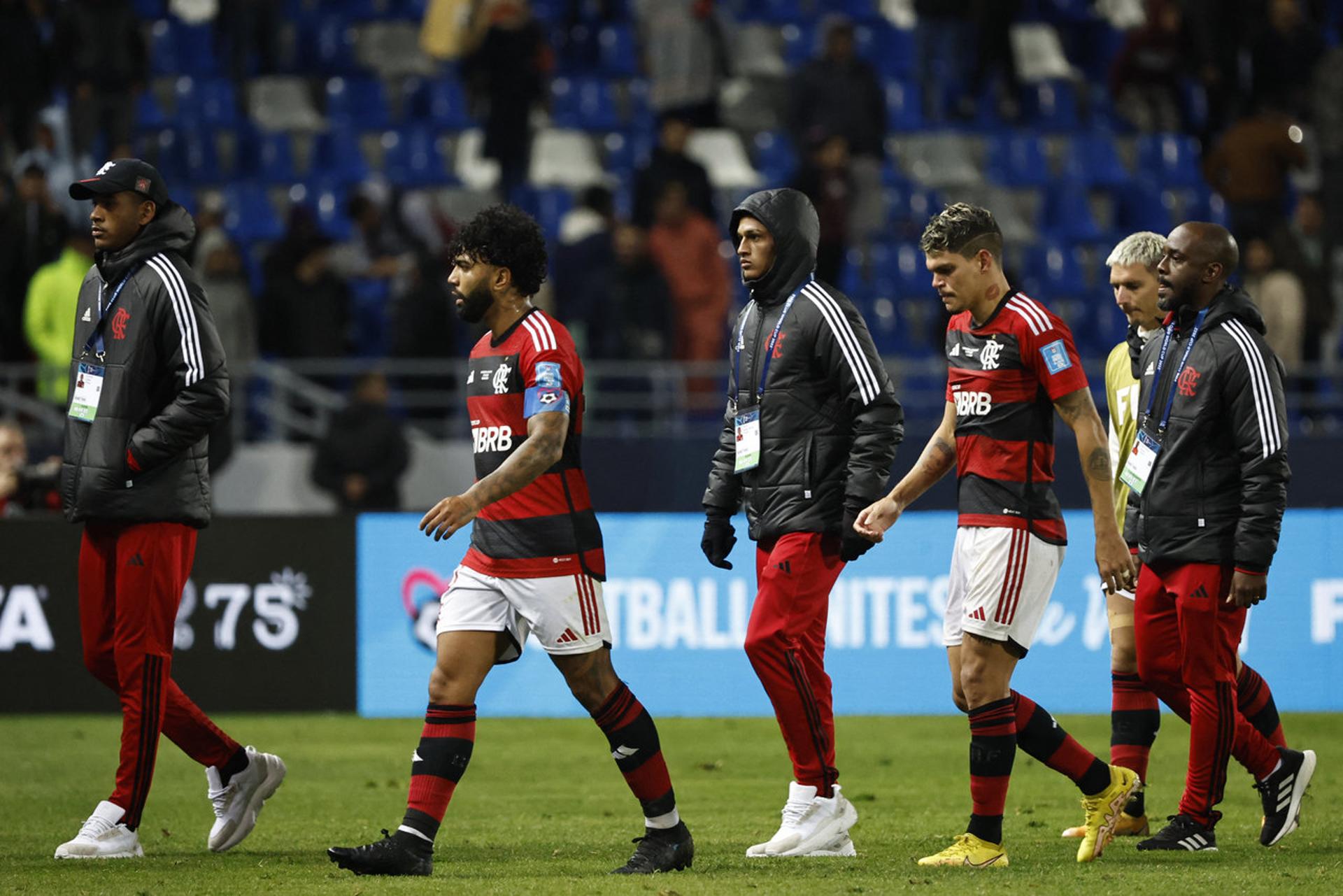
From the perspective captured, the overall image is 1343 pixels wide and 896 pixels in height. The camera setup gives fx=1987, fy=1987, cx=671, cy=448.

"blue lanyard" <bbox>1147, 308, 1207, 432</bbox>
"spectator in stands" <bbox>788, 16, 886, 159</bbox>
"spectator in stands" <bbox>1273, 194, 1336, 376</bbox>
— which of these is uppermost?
"spectator in stands" <bbox>788, 16, 886, 159</bbox>

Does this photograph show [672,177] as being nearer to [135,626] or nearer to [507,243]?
[507,243]

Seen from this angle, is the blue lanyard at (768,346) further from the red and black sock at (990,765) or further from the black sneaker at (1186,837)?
the black sneaker at (1186,837)

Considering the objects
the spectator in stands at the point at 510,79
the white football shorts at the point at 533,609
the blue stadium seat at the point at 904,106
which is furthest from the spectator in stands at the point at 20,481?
the blue stadium seat at the point at 904,106

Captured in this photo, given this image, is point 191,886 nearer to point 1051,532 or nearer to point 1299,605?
point 1051,532

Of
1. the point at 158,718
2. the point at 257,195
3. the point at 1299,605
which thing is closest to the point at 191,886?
the point at 158,718

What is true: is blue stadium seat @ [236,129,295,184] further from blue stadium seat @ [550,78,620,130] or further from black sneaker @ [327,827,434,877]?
black sneaker @ [327,827,434,877]

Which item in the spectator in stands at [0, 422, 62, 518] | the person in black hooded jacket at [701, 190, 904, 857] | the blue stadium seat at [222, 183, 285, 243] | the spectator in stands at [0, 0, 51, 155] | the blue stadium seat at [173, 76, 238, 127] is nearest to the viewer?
the person in black hooded jacket at [701, 190, 904, 857]

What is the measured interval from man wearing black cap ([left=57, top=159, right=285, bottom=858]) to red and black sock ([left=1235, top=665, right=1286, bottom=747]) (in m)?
3.80

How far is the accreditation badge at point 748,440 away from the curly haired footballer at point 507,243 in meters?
0.93

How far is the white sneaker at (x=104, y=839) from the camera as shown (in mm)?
7098

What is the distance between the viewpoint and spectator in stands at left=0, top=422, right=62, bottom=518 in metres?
13.0

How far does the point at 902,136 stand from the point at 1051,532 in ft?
44.7

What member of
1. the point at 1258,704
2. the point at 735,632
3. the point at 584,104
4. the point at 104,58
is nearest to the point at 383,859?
the point at 1258,704

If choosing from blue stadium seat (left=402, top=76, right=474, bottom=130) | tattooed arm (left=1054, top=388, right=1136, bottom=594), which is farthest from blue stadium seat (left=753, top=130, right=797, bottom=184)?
tattooed arm (left=1054, top=388, right=1136, bottom=594)
